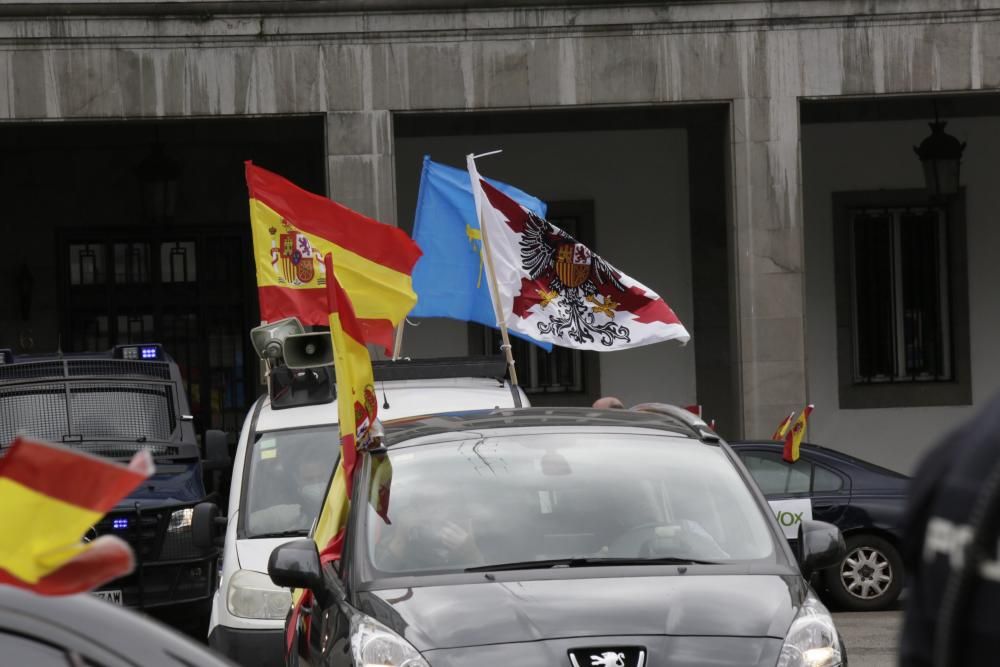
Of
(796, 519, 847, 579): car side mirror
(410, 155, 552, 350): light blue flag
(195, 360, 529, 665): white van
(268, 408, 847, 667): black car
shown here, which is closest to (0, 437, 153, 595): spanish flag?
(268, 408, 847, 667): black car

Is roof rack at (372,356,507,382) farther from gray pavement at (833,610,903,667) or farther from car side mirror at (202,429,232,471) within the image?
gray pavement at (833,610,903,667)

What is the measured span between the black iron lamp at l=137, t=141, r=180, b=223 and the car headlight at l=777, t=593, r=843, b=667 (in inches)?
629

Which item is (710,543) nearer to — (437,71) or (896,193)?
(437,71)

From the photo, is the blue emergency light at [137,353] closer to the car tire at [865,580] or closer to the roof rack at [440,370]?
the roof rack at [440,370]

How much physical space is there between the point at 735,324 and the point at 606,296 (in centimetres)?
546

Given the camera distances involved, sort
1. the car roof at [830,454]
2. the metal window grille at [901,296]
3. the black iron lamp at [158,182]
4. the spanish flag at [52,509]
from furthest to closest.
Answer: the metal window grille at [901,296] < the black iron lamp at [158,182] < the car roof at [830,454] < the spanish flag at [52,509]

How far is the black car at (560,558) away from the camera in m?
5.27

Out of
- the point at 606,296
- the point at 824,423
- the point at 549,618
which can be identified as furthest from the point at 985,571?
the point at 824,423

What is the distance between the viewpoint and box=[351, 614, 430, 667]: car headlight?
5.23 metres

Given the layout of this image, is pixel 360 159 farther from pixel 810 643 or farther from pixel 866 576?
pixel 810 643

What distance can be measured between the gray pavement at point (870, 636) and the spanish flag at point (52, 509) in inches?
308

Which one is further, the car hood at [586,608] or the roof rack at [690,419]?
the roof rack at [690,419]

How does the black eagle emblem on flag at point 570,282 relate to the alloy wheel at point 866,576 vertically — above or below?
above

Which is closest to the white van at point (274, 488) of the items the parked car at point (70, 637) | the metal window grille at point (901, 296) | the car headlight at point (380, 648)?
the car headlight at point (380, 648)
